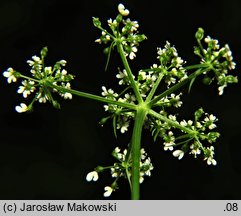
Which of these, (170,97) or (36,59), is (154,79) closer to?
(170,97)

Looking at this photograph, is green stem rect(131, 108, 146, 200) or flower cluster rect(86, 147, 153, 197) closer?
green stem rect(131, 108, 146, 200)

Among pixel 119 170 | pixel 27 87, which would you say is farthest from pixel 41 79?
pixel 119 170

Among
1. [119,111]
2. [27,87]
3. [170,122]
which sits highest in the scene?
[27,87]

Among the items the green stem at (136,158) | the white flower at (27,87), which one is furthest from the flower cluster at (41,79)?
the green stem at (136,158)

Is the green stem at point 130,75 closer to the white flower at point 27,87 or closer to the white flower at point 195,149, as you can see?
the white flower at point 195,149

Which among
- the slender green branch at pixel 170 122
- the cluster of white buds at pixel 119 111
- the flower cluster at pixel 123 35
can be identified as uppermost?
the flower cluster at pixel 123 35

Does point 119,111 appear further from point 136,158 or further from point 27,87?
point 27,87

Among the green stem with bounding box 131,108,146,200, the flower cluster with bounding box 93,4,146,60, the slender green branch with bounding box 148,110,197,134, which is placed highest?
the flower cluster with bounding box 93,4,146,60

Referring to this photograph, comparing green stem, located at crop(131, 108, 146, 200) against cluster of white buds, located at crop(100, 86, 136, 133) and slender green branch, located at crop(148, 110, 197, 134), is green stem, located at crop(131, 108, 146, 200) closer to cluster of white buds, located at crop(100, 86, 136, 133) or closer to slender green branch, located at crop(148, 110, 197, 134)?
slender green branch, located at crop(148, 110, 197, 134)

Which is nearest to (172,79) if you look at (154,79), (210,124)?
(154,79)

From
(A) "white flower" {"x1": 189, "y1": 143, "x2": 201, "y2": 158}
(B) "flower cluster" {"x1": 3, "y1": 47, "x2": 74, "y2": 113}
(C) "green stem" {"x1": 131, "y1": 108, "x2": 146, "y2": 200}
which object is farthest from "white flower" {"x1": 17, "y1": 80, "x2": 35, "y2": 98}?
(A) "white flower" {"x1": 189, "y1": 143, "x2": 201, "y2": 158}

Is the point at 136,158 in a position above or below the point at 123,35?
below
